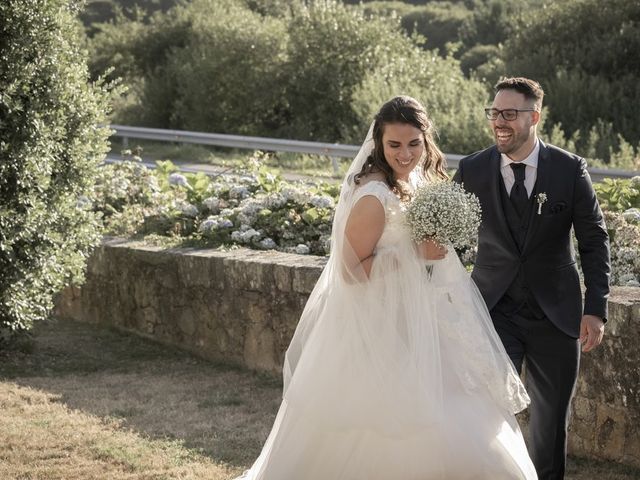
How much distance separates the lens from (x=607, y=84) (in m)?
22.0

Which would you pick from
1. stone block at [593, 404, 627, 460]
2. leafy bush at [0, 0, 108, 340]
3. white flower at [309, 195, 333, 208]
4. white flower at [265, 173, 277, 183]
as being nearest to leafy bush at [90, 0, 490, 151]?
white flower at [265, 173, 277, 183]

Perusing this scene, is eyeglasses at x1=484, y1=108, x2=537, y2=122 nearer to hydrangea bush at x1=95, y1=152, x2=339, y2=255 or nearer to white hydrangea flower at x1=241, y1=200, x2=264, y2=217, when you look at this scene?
hydrangea bush at x1=95, y1=152, x2=339, y2=255

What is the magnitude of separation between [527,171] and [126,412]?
3.32 m

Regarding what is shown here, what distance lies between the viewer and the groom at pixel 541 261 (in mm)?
5148

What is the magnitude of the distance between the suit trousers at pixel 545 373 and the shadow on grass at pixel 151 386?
5.84 ft

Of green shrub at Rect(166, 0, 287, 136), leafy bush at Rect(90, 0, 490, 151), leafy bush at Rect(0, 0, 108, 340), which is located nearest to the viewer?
leafy bush at Rect(0, 0, 108, 340)

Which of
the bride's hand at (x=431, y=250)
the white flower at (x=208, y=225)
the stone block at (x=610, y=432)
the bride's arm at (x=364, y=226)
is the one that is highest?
the bride's arm at (x=364, y=226)

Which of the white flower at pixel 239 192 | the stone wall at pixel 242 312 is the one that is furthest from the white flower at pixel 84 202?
the white flower at pixel 239 192

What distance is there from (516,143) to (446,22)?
44140mm

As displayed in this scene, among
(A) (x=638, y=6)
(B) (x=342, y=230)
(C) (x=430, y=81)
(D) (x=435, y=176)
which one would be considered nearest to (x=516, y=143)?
(D) (x=435, y=176)

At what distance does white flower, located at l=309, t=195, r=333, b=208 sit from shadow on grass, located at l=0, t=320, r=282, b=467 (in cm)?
156

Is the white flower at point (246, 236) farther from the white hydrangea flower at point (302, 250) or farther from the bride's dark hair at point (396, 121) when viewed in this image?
the bride's dark hair at point (396, 121)

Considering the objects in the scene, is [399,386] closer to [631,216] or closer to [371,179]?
[371,179]

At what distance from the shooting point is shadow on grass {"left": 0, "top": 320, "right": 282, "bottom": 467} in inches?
273
